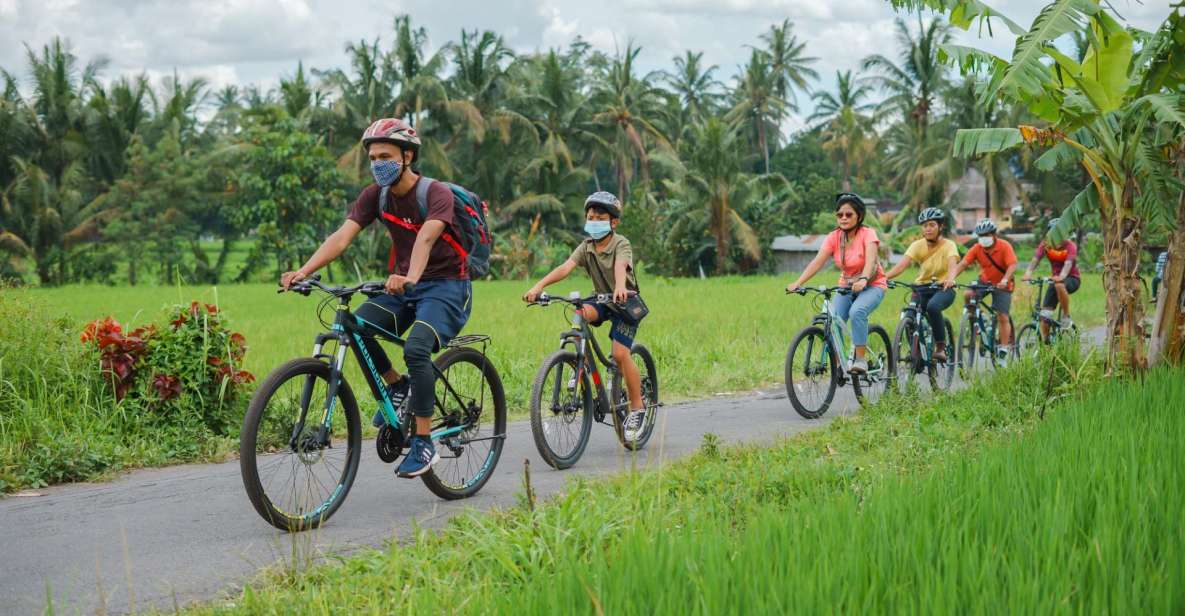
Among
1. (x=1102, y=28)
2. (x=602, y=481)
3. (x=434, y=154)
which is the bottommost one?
(x=602, y=481)

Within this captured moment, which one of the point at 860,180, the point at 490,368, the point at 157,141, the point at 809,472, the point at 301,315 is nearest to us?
the point at 809,472

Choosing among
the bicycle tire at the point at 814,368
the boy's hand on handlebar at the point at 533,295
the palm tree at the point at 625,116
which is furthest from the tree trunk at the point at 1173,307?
the palm tree at the point at 625,116

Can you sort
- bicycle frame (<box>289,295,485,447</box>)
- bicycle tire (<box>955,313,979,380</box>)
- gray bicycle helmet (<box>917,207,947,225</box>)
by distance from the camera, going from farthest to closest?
bicycle tire (<box>955,313,979,380</box>)
gray bicycle helmet (<box>917,207,947,225</box>)
bicycle frame (<box>289,295,485,447</box>)

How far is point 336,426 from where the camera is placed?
5.86m

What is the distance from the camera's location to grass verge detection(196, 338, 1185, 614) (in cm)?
302

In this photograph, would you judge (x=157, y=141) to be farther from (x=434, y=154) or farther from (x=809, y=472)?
(x=809, y=472)

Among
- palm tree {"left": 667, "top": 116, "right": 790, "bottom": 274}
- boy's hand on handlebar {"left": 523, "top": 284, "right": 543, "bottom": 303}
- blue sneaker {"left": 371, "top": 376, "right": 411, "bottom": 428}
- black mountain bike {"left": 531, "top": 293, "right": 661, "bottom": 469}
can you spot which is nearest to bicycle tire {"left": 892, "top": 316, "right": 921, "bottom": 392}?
black mountain bike {"left": 531, "top": 293, "right": 661, "bottom": 469}

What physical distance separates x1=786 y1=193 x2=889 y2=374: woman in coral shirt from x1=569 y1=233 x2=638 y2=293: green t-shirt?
2.21m

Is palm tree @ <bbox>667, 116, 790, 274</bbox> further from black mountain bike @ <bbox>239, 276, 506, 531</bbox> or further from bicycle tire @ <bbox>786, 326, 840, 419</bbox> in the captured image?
black mountain bike @ <bbox>239, 276, 506, 531</bbox>

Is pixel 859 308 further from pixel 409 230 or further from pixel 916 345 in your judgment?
pixel 409 230

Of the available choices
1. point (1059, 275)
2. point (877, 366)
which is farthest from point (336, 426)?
point (1059, 275)

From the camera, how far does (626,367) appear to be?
7.41 m

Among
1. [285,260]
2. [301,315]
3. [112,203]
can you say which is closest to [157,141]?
[112,203]

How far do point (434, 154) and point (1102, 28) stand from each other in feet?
115
